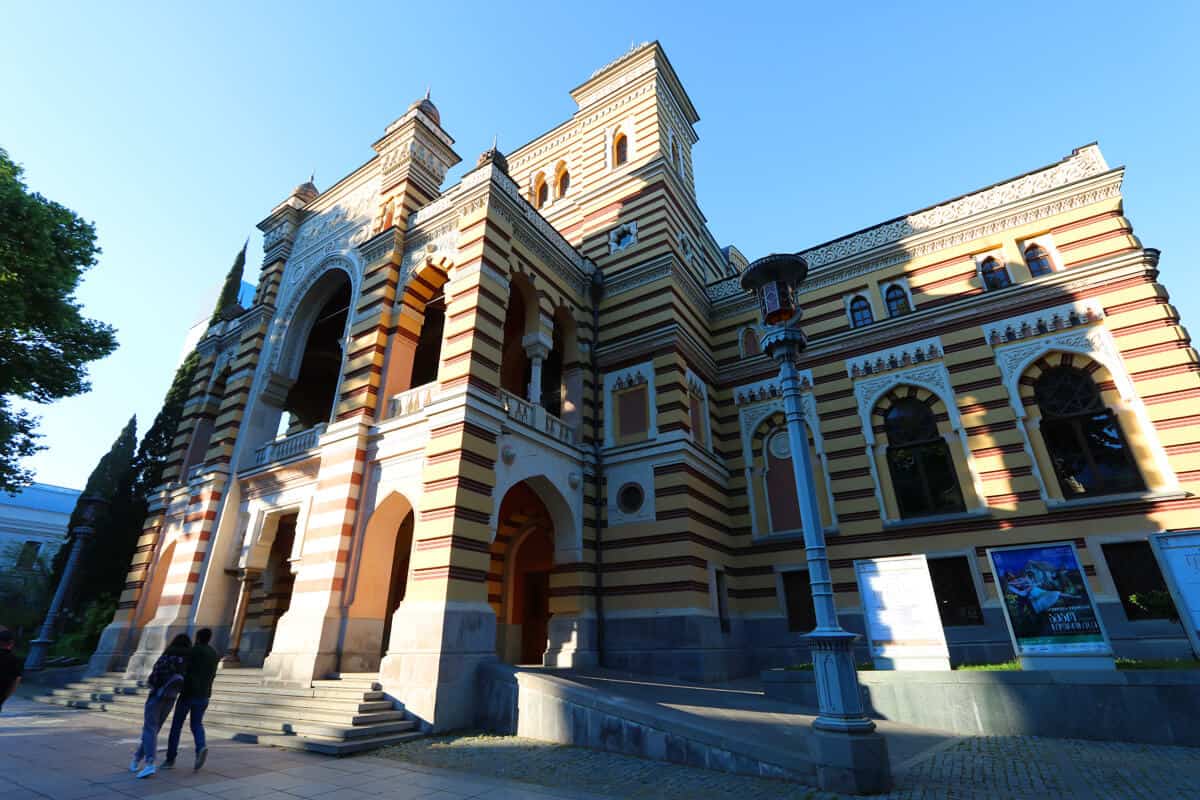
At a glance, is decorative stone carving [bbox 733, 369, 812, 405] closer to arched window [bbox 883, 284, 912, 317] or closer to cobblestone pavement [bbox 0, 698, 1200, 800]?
arched window [bbox 883, 284, 912, 317]

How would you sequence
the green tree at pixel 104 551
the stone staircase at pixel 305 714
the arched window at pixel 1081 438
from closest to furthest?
the stone staircase at pixel 305 714
the arched window at pixel 1081 438
the green tree at pixel 104 551

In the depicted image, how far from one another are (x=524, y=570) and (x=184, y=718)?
1013cm

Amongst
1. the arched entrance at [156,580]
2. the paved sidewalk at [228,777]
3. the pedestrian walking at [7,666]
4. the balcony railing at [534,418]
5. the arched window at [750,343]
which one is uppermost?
the arched window at [750,343]

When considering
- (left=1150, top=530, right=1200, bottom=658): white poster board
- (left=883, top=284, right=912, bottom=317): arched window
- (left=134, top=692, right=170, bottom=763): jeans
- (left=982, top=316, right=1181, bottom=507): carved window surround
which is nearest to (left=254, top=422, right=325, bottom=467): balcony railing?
(left=134, top=692, right=170, bottom=763): jeans

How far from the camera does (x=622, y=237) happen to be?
19.6 meters

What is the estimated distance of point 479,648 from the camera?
10570 millimetres

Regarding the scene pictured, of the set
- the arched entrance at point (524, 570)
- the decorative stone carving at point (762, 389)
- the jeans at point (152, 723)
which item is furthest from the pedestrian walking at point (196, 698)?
the decorative stone carving at point (762, 389)

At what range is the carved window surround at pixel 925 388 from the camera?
13949 mm

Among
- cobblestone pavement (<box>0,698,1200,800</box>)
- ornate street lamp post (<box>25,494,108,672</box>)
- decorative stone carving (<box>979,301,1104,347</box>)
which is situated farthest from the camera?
ornate street lamp post (<box>25,494,108,672</box>)

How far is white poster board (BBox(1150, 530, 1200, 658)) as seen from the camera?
26.4ft

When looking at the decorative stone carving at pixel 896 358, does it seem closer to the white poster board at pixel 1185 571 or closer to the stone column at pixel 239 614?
the white poster board at pixel 1185 571

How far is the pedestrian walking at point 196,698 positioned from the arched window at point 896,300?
1796cm

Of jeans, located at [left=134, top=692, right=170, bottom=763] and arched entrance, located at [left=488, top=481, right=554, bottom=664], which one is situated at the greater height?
arched entrance, located at [left=488, top=481, right=554, bottom=664]

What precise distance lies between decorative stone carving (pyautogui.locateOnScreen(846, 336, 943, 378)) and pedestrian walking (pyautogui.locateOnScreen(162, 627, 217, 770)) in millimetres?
16453
